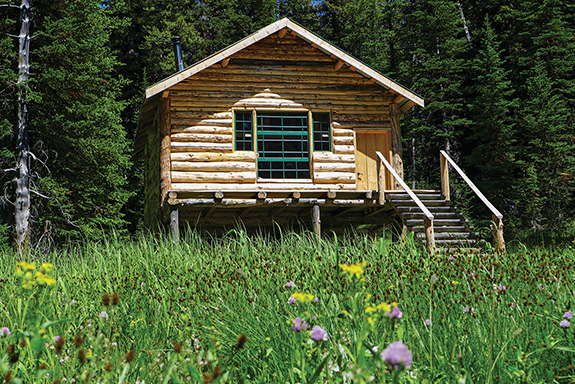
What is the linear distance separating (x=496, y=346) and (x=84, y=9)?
19763mm

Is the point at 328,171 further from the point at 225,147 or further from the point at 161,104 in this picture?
the point at 161,104

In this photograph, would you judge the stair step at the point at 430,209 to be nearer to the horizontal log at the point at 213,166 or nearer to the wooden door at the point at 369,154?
the wooden door at the point at 369,154

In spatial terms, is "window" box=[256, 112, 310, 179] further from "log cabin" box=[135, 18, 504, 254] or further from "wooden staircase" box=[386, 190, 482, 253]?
"wooden staircase" box=[386, 190, 482, 253]

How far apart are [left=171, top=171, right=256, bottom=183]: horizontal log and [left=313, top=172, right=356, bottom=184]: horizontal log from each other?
1873 millimetres

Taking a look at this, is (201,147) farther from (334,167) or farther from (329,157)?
(334,167)

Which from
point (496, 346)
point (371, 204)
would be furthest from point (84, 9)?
point (496, 346)

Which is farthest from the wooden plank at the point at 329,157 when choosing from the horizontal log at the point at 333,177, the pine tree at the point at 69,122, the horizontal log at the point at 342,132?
the pine tree at the point at 69,122

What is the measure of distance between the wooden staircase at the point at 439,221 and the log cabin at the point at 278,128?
44cm

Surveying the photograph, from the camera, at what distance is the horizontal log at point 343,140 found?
52.1ft

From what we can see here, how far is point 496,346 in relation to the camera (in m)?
3.23

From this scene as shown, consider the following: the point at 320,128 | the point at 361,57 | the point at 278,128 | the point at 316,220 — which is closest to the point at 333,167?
the point at 320,128

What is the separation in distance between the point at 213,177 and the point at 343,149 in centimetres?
390

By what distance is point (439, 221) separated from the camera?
12.6 m

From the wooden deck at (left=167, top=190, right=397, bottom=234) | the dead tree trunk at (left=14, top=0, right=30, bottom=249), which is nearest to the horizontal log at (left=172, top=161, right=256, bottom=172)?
the wooden deck at (left=167, top=190, right=397, bottom=234)
